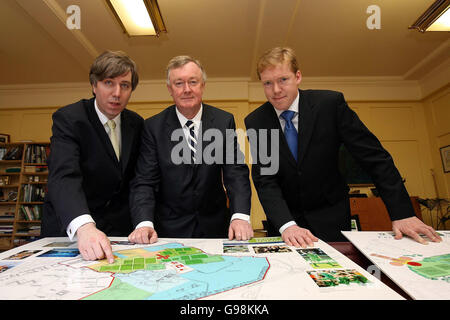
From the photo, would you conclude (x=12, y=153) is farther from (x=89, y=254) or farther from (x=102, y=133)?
(x=89, y=254)

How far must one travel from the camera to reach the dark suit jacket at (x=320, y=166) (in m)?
1.39

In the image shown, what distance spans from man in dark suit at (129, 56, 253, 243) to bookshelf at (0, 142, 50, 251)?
4.37 m

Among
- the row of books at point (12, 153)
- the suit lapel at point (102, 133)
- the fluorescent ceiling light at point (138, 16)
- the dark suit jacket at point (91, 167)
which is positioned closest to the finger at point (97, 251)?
the dark suit jacket at point (91, 167)

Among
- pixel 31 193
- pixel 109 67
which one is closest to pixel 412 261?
pixel 109 67

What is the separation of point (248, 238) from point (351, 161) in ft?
15.7

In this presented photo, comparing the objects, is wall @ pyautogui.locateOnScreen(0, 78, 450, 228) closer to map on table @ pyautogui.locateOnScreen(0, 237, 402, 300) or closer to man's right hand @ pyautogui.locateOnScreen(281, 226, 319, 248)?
man's right hand @ pyautogui.locateOnScreen(281, 226, 319, 248)

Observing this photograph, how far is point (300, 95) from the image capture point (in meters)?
1.54

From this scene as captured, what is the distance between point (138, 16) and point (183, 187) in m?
2.23

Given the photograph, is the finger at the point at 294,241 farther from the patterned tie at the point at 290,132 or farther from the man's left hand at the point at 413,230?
the patterned tie at the point at 290,132

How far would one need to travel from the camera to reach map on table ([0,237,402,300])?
22.1 inches

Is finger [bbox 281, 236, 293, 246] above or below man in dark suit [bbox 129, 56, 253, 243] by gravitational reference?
below

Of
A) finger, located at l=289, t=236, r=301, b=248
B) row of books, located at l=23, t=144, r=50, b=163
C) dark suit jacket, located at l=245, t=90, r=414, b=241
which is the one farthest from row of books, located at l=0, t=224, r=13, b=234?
finger, located at l=289, t=236, r=301, b=248

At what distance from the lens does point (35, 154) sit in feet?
16.1

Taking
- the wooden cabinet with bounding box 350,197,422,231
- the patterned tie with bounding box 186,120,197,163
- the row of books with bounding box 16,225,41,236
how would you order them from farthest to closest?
the row of books with bounding box 16,225,41,236 → the wooden cabinet with bounding box 350,197,422,231 → the patterned tie with bounding box 186,120,197,163
